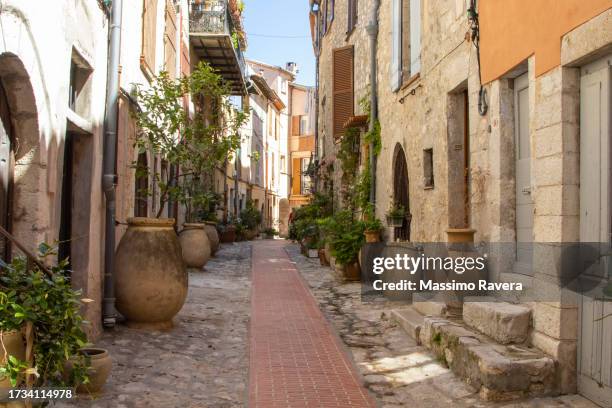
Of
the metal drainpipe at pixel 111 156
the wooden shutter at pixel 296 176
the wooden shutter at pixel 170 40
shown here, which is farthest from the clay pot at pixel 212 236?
the wooden shutter at pixel 296 176

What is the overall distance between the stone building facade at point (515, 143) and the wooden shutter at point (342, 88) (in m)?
4.25

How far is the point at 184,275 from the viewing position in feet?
20.9

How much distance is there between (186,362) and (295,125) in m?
35.4

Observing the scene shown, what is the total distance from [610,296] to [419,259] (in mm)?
4014

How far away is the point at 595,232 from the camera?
399 centimetres

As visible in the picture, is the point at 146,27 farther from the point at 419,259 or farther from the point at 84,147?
the point at 419,259

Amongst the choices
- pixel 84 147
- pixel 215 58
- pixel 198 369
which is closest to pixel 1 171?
pixel 84 147

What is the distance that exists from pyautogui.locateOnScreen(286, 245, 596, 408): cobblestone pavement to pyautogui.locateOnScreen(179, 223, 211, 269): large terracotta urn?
3.72 meters

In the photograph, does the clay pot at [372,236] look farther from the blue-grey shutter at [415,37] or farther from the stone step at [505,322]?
the stone step at [505,322]

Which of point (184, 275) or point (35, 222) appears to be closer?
point (35, 222)

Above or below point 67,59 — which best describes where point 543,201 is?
below

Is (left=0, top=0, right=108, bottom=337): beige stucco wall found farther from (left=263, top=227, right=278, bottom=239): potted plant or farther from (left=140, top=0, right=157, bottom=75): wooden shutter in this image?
(left=263, top=227, right=278, bottom=239): potted plant

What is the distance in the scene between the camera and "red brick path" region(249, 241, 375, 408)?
14.7 ft

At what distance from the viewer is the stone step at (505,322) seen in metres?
4.57
